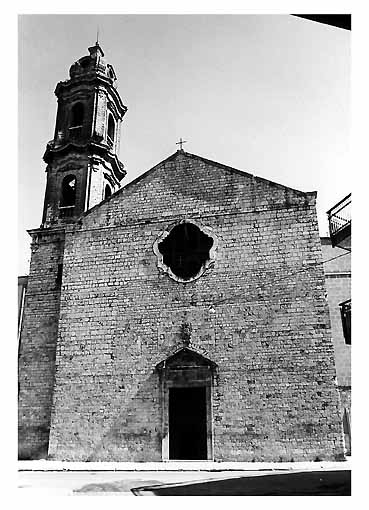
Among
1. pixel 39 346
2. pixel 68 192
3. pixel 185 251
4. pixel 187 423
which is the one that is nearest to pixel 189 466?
pixel 187 423

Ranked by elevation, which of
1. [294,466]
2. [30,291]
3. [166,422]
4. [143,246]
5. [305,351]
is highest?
[143,246]

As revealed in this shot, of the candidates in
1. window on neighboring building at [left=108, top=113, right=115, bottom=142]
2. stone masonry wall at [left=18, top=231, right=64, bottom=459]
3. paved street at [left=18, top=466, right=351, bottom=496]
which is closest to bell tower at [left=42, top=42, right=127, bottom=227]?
window on neighboring building at [left=108, top=113, right=115, bottom=142]

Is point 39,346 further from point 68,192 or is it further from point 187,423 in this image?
point 68,192

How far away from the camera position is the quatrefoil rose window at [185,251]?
12766 mm

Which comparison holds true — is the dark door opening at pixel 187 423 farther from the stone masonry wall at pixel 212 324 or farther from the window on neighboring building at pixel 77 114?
the window on neighboring building at pixel 77 114

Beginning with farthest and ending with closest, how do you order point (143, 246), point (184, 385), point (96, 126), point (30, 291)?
point (96, 126), point (30, 291), point (143, 246), point (184, 385)

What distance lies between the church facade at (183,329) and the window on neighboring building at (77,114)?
4.35 m

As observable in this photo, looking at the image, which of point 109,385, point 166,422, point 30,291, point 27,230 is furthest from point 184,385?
point 27,230

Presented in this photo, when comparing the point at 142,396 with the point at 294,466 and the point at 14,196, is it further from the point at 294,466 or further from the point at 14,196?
the point at 14,196

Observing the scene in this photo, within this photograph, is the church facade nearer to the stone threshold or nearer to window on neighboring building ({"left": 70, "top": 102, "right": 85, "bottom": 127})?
the stone threshold

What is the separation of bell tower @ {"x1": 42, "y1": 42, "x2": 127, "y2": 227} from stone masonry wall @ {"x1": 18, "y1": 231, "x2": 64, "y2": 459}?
4.29ft

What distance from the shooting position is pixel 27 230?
586 inches
